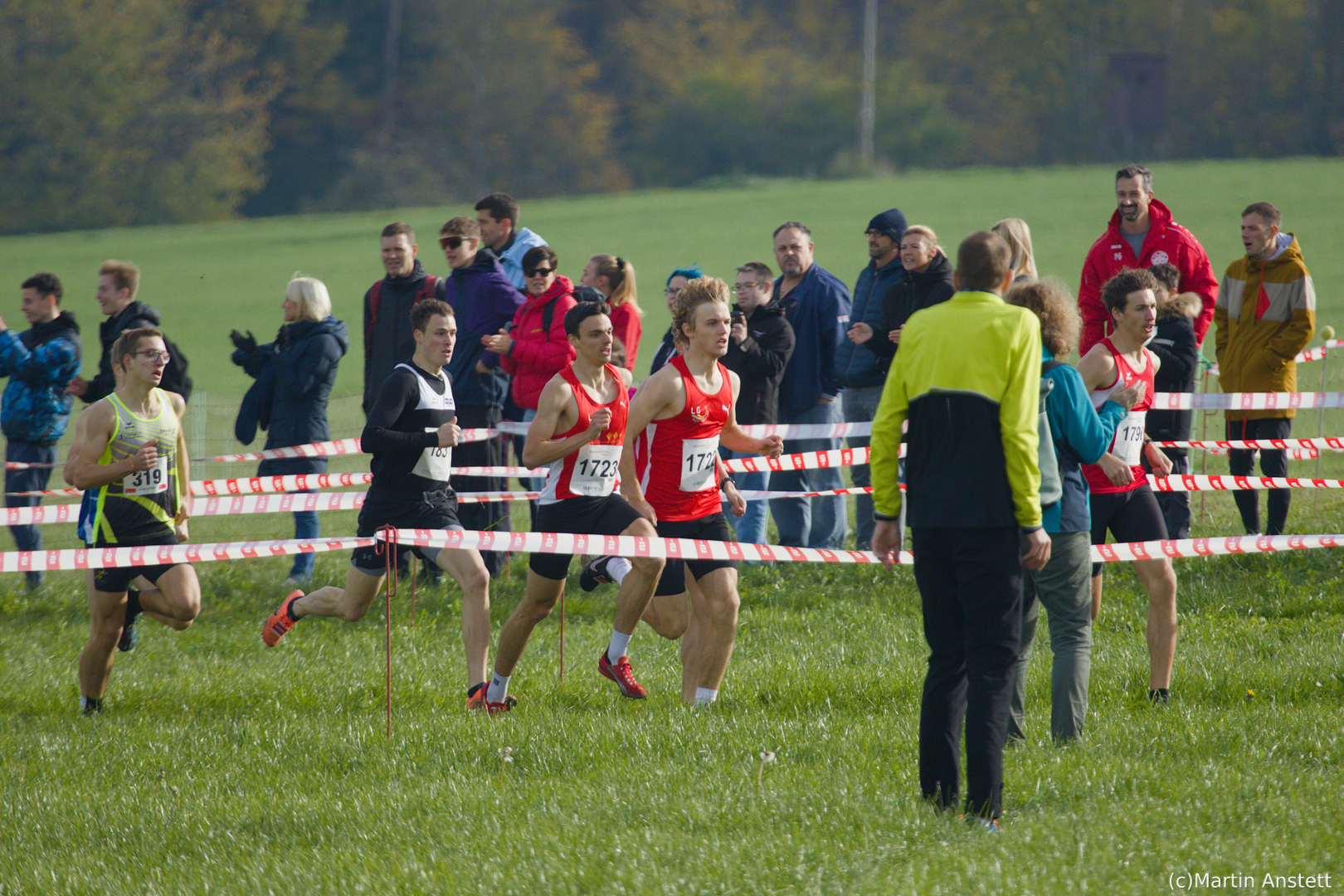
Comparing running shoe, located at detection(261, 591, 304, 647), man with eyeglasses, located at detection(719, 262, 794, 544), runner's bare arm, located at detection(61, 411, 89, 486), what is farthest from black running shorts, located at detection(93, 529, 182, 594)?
man with eyeglasses, located at detection(719, 262, 794, 544)

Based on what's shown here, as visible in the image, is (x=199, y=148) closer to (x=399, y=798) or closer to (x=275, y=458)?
(x=275, y=458)

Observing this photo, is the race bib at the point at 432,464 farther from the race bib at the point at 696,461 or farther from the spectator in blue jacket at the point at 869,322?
the spectator in blue jacket at the point at 869,322

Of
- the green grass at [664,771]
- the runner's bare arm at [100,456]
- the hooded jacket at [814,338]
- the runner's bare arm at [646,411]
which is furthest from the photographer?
the hooded jacket at [814,338]

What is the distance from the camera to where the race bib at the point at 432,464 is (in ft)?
21.3

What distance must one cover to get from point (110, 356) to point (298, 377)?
1.23 m

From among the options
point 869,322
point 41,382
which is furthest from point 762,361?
point 41,382

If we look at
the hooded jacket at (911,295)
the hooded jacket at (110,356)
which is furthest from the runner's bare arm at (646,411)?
the hooded jacket at (110,356)

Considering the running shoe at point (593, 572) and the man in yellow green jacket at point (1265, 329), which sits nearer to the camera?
the running shoe at point (593, 572)

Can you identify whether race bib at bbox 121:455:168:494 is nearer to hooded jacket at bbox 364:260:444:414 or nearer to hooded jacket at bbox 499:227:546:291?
hooded jacket at bbox 364:260:444:414

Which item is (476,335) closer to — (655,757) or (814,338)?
(814,338)

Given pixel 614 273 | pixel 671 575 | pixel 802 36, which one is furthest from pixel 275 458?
pixel 802 36

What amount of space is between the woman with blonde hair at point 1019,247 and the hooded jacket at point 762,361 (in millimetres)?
1679

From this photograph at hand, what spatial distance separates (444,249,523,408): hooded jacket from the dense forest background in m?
44.9

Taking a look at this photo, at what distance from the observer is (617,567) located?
6.74 metres
